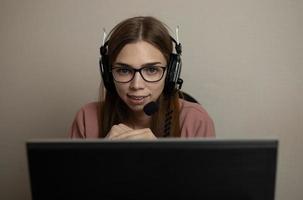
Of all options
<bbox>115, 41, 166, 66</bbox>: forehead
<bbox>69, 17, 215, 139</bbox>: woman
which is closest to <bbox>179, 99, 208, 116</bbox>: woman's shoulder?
<bbox>69, 17, 215, 139</bbox>: woman

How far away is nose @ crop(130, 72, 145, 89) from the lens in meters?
0.97

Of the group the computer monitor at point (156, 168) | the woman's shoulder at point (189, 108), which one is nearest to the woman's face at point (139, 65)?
the woman's shoulder at point (189, 108)

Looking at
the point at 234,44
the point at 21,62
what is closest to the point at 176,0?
the point at 234,44

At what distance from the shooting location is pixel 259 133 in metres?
1.43

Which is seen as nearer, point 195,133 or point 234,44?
point 195,133

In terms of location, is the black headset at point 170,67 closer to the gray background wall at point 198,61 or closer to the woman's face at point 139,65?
the woman's face at point 139,65

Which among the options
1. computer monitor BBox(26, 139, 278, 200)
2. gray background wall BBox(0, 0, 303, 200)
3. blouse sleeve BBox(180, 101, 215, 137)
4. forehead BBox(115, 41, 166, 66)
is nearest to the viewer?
computer monitor BBox(26, 139, 278, 200)

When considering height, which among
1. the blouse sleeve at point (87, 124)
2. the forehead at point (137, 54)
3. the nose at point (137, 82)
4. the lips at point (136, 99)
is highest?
the forehead at point (137, 54)

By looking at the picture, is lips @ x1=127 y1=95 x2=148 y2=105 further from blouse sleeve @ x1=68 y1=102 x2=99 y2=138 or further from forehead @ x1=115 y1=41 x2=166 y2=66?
blouse sleeve @ x1=68 y1=102 x2=99 y2=138

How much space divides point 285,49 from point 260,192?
1.00 meters

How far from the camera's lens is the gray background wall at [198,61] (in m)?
1.31

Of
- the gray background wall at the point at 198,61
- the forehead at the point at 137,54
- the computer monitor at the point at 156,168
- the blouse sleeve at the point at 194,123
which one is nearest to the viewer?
the computer monitor at the point at 156,168

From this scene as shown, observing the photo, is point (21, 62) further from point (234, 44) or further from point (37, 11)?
point (234, 44)

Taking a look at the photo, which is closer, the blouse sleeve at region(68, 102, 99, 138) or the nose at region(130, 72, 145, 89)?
the nose at region(130, 72, 145, 89)
